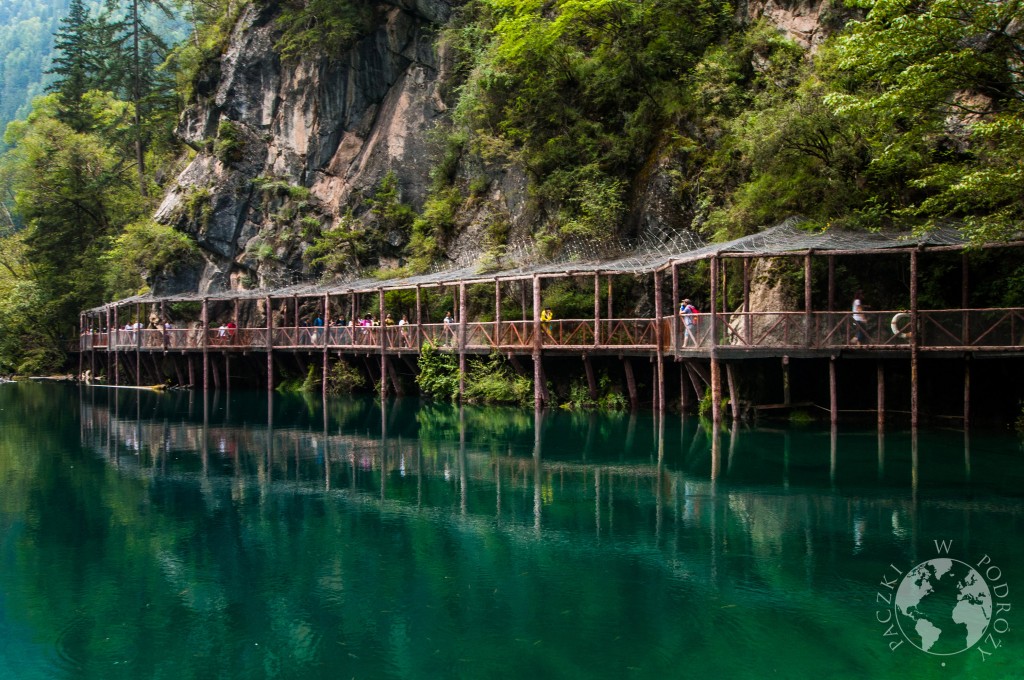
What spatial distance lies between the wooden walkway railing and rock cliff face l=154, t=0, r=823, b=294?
298 inches

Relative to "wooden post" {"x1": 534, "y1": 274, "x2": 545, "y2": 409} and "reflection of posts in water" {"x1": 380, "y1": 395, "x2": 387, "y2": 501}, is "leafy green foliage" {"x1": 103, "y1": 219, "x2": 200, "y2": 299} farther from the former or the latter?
"wooden post" {"x1": 534, "y1": 274, "x2": 545, "y2": 409}

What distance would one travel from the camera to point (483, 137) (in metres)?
38.3

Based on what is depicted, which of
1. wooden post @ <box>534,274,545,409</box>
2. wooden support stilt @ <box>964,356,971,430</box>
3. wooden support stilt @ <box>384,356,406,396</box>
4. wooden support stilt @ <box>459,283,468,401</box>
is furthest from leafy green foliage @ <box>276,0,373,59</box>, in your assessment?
wooden support stilt @ <box>964,356,971,430</box>

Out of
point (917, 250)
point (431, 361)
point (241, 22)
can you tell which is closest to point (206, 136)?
point (241, 22)

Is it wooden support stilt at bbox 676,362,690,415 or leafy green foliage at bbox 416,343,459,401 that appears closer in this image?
wooden support stilt at bbox 676,362,690,415

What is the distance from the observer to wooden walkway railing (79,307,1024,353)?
809 inches

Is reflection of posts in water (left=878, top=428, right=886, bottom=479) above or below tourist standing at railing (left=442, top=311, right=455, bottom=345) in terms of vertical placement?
below

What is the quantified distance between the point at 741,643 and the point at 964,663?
2.16m

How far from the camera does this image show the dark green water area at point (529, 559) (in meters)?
9.20

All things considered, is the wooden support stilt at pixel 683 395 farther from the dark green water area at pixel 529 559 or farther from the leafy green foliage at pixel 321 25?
the leafy green foliage at pixel 321 25

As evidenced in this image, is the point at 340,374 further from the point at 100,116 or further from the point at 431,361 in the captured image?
the point at 100,116

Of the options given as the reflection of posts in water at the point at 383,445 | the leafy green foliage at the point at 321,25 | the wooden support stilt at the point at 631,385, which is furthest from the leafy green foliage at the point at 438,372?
the leafy green foliage at the point at 321,25

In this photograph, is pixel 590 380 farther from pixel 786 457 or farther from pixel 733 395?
pixel 786 457

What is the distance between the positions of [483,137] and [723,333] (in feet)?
62.3
